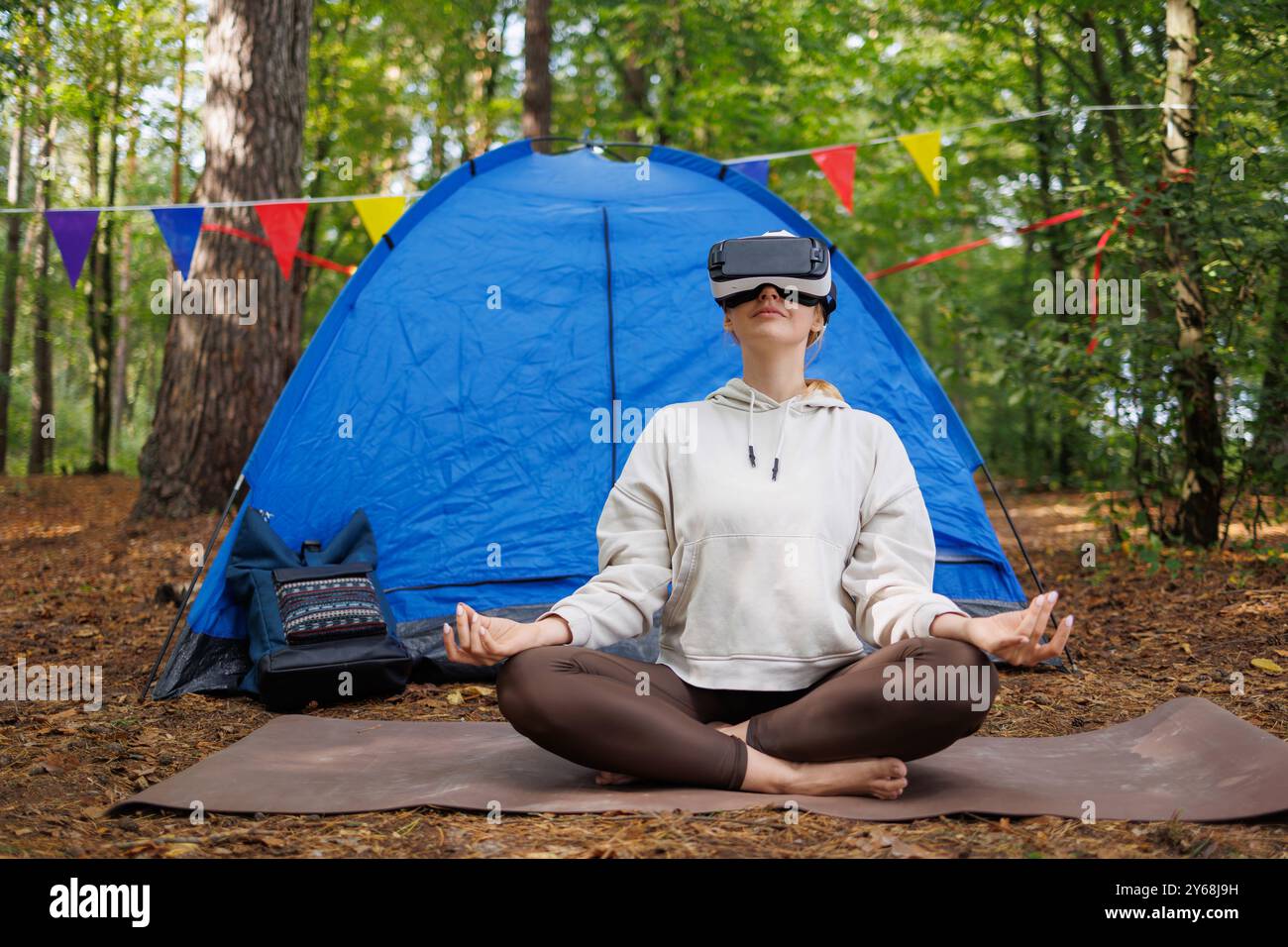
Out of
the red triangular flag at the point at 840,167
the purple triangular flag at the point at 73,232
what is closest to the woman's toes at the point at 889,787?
the red triangular flag at the point at 840,167

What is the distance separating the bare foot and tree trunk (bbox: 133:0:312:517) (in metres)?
5.37

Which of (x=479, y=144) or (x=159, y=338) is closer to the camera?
(x=479, y=144)

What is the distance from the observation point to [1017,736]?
10.2ft

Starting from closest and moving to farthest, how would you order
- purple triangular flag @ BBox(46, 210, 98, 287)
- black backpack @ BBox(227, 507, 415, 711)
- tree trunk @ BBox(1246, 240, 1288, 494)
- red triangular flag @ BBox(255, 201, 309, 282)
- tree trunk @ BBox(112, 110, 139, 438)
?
black backpack @ BBox(227, 507, 415, 711) → tree trunk @ BBox(1246, 240, 1288, 494) → purple triangular flag @ BBox(46, 210, 98, 287) → red triangular flag @ BBox(255, 201, 309, 282) → tree trunk @ BBox(112, 110, 139, 438)

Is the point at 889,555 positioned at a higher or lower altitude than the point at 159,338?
lower

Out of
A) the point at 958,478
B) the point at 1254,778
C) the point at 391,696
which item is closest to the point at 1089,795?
the point at 1254,778

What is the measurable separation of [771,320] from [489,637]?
37.4 inches

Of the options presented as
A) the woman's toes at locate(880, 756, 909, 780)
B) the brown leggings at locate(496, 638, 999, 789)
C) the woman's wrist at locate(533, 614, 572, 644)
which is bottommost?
the woman's toes at locate(880, 756, 909, 780)

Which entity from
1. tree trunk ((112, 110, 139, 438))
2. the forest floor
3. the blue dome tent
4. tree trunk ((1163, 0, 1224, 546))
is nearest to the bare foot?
the forest floor

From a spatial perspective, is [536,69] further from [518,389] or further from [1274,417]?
[1274,417]

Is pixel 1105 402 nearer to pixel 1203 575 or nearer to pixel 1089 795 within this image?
pixel 1203 575

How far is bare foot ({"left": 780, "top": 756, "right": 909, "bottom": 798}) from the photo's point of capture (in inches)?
89.2

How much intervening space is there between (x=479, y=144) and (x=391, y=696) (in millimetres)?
11434

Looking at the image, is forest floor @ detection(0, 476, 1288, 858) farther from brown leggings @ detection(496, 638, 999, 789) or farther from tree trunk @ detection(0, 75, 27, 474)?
tree trunk @ detection(0, 75, 27, 474)
